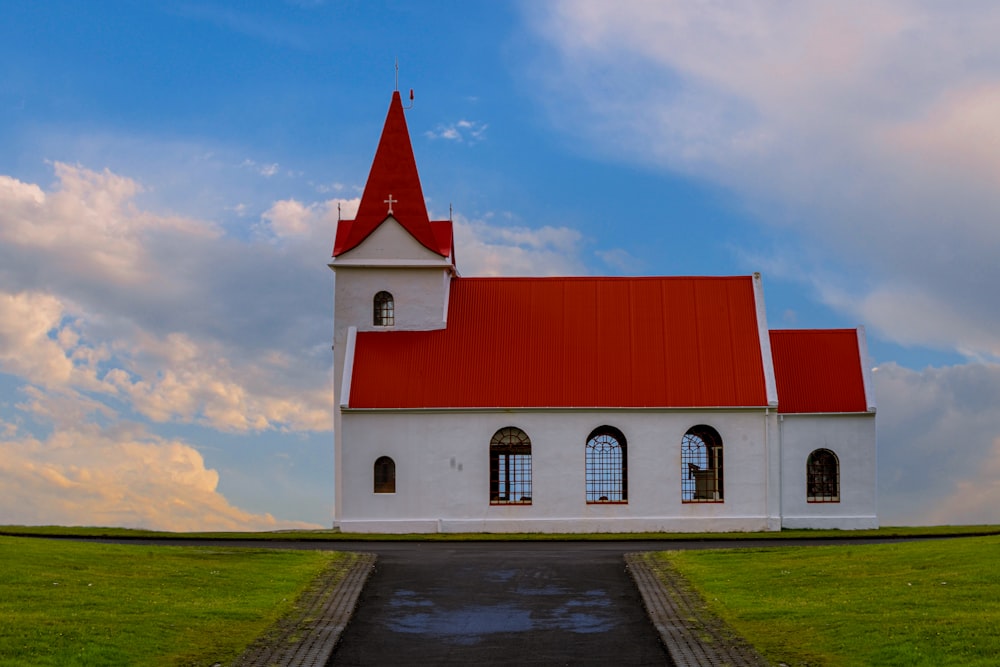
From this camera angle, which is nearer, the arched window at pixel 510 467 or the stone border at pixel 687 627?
the stone border at pixel 687 627

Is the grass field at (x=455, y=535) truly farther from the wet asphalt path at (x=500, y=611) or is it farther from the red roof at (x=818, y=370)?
the wet asphalt path at (x=500, y=611)

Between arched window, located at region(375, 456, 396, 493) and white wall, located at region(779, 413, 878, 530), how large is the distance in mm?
14567

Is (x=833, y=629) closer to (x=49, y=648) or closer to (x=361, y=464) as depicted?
(x=49, y=648)

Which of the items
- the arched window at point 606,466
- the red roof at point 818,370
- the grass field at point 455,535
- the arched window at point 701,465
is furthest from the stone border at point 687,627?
the red roof at point 818,370

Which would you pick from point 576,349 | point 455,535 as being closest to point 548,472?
point 455,535

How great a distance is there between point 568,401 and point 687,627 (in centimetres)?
2220

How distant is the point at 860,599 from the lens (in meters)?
21.5

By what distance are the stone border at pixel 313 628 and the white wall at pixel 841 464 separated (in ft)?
72.8


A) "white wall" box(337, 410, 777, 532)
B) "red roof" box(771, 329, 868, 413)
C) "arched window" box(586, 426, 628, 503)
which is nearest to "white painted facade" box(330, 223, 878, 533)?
"white wall" box(337, 410, 777, 532)

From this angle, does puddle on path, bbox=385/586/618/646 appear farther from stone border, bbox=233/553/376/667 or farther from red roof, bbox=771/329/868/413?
red roof, bbox=771/329/868/413

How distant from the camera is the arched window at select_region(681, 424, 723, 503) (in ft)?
139

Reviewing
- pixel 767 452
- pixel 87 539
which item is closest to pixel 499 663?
pixel 87 539

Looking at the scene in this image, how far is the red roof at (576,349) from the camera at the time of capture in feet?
139

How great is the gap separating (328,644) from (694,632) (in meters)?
6.15
